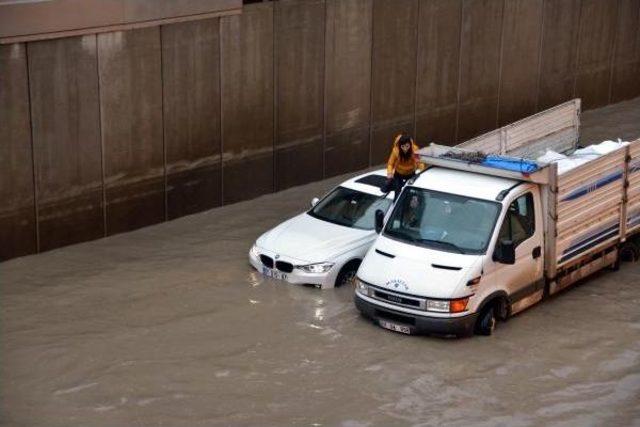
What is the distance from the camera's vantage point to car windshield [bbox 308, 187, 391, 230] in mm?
18109

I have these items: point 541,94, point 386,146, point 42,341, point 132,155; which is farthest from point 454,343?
point 541,94

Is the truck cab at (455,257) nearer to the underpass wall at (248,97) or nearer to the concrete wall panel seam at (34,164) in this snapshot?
the underpass wall at (248,97)

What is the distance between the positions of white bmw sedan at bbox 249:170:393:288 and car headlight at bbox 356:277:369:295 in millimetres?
1088

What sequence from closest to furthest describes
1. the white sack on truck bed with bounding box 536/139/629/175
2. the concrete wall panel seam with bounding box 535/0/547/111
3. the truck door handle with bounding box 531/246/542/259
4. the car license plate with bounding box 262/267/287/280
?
the truck door handle with bounding box 531/246/542/259 → the car license plate with bounding box 262/267/287/280 → the white sack on truck bed with bounding box 536/139/629/175 → the concrete wall panel seam with bounding box 535/0/547/111

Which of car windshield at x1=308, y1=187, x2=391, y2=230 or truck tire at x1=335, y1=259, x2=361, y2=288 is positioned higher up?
car windshield at x1=308, y1=187, x2=391, y2=230

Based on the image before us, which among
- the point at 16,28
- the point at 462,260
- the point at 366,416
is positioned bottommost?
the point at 366,416

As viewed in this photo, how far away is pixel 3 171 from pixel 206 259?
10.1 ft

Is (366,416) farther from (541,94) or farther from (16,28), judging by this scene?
(541,94)

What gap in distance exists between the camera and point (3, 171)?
1806 cm

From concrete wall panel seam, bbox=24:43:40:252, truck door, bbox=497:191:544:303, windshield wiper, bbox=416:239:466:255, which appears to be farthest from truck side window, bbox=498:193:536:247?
concrete wall panel seam, bbox=24:43:40:252

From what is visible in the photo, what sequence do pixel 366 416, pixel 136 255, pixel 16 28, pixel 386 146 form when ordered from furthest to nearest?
pixel 386 146 < pixel 136 255 < pixel 16 28 < pixel 366 416

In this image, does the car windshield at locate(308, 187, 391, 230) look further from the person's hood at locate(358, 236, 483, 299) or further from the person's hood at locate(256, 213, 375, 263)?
the person's hood at locate(358, 236, 483, 299)

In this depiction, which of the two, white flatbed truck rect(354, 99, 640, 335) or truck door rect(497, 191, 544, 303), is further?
truck door rect(497, 191, 544, 303)

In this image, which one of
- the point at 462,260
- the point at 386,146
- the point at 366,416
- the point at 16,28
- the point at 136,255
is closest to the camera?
the point at 366,416
